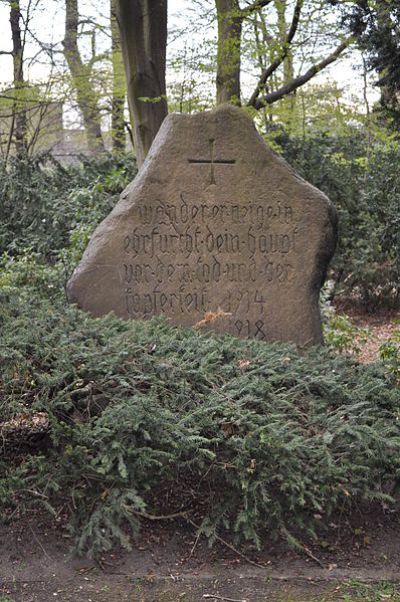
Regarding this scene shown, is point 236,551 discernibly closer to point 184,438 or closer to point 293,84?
point 184,438

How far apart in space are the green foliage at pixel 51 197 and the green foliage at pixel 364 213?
9.64 ft

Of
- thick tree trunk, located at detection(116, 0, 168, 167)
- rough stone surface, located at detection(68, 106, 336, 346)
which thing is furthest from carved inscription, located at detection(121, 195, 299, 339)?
thick tree trunk, located at detection(116, 0, 168, 167)

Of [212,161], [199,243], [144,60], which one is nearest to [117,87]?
[144,60]

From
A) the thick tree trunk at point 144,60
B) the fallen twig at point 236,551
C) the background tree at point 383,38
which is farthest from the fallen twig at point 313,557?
the thick tree trunk at point 144,60

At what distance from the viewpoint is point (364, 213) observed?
1241cm

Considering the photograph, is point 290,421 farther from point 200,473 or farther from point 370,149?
point 370,149

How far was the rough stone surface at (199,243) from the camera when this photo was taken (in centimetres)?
675

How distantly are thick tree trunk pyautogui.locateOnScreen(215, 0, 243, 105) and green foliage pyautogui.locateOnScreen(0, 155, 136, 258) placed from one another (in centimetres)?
186

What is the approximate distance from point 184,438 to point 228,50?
830cm

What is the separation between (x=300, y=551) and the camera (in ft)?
14.1

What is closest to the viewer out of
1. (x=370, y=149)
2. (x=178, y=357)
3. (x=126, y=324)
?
(x=178, y=357)

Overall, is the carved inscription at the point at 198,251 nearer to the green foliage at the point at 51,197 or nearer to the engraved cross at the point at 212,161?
the engraved cross at the point at 212,161

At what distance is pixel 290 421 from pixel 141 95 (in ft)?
23.7

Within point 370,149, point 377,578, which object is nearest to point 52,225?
point 370,149
